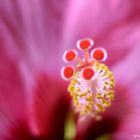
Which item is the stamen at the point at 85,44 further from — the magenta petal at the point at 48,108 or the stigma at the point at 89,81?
the magenta petal at the point at 48,108

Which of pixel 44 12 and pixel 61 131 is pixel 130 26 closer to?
pixel 44 12

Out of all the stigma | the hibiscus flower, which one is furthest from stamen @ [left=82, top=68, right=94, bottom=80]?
the hibiscus flower

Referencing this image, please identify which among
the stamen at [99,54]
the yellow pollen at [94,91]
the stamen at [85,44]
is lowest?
the yellow pollen at [94,91]

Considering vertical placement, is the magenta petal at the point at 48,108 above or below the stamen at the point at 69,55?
below

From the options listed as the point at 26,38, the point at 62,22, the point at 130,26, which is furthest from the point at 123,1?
the point at 26,38

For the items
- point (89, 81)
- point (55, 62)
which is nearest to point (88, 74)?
point (89, 81)

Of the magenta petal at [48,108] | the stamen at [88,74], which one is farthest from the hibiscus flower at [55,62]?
the stamen at [88,74]

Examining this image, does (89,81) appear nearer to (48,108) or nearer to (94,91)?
Result: (94,91)
